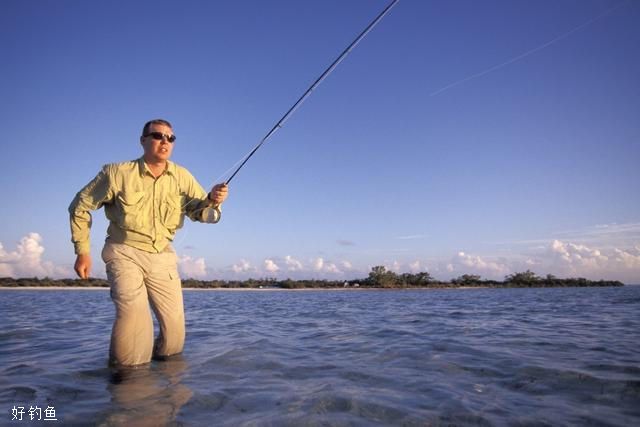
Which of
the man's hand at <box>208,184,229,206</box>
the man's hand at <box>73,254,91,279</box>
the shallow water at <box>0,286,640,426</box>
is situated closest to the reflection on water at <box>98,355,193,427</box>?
the shallow water at <box>0,286,640,426</box>

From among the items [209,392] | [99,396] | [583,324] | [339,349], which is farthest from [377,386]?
[583,324]

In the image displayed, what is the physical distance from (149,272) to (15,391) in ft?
5.71

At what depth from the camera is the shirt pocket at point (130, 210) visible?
4934 mm

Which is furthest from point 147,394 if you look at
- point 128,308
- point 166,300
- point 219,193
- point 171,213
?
point 219,193

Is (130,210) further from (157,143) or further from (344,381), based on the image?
(344,381)

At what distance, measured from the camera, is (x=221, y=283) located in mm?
52094

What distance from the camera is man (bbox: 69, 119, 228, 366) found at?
188 inches

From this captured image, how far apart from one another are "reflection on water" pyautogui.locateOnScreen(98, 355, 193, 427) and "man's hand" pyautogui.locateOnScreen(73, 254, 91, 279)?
1.18 m

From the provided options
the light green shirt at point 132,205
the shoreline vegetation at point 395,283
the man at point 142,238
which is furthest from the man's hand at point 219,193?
the shoreline vegetation at point 395,283

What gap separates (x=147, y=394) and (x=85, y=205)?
254cm

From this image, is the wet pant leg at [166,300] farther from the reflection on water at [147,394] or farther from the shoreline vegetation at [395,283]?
the shoreline vegetation at [395,283]

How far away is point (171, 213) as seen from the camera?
536 cm

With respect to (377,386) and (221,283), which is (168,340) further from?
Answer: (221,283)

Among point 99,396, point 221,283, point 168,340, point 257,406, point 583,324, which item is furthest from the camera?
point 221,283
